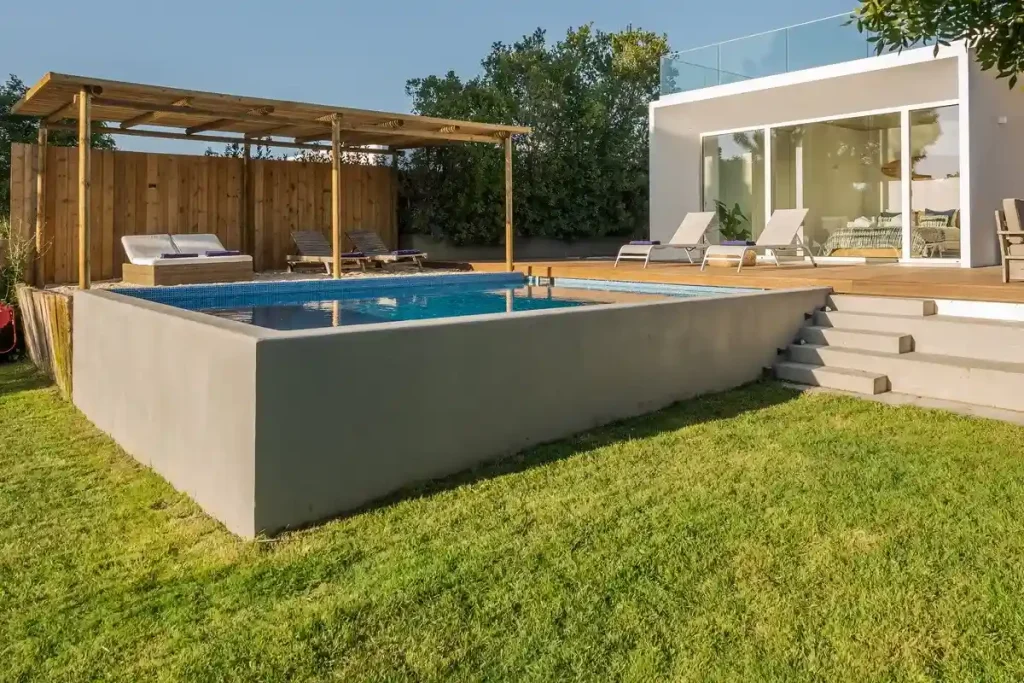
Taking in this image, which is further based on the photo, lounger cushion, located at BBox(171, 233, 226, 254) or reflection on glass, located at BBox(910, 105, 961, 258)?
lounger cushion, located at BBox(171, 233, 226, 254)

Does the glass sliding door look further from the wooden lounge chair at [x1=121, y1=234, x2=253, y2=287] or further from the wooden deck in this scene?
the wooden lounge chair at [x1=121, y1=234, x2=253, y2=287]

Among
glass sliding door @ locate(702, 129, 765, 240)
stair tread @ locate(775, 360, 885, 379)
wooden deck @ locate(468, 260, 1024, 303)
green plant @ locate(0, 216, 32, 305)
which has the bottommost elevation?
stair tread @ locate(775, 360, 885, 379)

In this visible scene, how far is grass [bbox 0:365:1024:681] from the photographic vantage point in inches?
107

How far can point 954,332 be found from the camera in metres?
6.46

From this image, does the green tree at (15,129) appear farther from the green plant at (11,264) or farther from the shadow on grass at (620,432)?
the shadow on grass at (620,432)

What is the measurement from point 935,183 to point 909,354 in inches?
252

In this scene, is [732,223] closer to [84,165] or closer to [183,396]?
[84,165]

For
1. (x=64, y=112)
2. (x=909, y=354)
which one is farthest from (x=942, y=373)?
(x=64, y=112)

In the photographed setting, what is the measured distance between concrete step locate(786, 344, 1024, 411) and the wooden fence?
9.94 meters

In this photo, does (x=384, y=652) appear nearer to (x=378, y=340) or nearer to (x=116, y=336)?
(x=378, y=340)

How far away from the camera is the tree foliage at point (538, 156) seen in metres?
17.0

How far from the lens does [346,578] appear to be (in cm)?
336

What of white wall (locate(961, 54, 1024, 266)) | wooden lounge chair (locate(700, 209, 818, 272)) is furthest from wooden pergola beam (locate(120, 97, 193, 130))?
white wall (locate(961, 54, 1024, 266))

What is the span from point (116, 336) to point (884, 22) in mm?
5072
